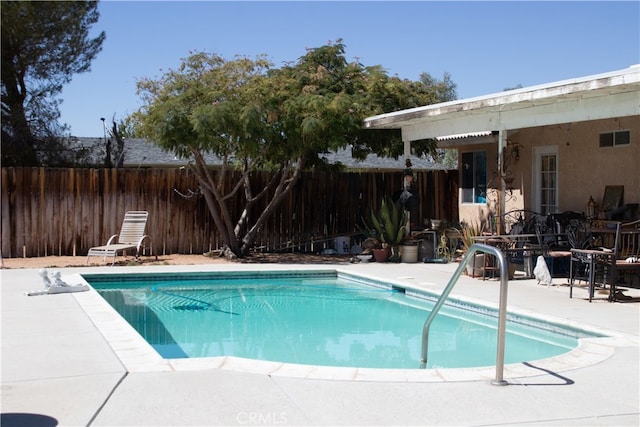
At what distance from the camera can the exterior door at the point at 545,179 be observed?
46.3 feet

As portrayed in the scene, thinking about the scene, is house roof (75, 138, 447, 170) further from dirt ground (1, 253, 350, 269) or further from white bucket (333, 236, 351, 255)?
dirt ground (1, 253, 350, 269)

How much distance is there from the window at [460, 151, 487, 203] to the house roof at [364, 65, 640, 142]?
8.40 feet

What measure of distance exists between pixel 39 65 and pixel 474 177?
527 inches

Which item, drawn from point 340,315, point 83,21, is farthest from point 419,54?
point 340,315

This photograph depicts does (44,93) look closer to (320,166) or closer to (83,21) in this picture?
(83,21)

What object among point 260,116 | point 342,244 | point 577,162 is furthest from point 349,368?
point 342,244

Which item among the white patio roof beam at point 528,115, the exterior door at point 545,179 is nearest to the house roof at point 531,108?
the white patio roof beam at point 528,115

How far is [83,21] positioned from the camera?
21.6 m

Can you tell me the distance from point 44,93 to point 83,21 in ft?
8.48

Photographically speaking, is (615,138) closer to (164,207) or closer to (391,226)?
(391,226)

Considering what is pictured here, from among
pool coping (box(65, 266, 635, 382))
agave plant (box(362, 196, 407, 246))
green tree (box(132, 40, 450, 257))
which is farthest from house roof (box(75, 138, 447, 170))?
pool coping (box(65, 266, 635, 382))

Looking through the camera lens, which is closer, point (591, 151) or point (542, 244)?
point (542, 244)

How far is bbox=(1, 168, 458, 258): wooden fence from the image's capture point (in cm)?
1470

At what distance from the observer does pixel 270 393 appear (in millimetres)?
4836
